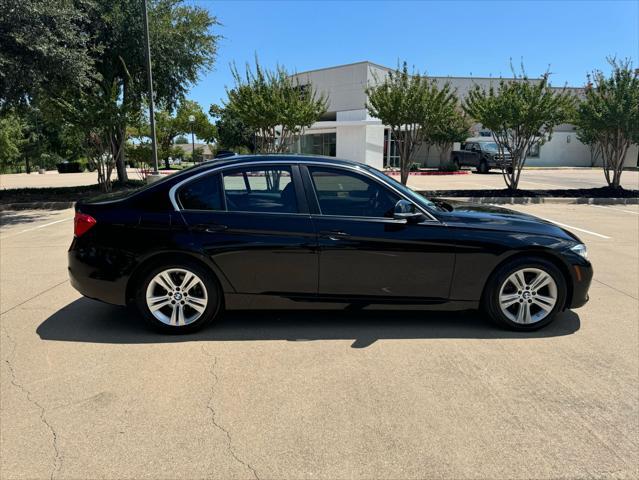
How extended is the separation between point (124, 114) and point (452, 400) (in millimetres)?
14875

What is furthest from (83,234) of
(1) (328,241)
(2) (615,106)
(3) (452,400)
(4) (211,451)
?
(2) (615,106)

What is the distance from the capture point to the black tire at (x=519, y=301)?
14.1 feet

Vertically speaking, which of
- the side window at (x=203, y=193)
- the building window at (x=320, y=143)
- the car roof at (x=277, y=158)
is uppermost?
the building window at (x=320, y=143)

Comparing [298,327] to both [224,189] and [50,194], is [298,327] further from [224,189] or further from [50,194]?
[50,194]

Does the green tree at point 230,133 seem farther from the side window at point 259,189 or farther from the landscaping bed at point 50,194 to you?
the side window at point 259,189

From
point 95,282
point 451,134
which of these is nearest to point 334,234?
point 95,282

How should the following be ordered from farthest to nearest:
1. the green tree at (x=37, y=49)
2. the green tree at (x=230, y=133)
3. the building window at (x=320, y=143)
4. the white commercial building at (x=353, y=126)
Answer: the green tree at (x=230, y=133) < the building window at (x=320, y=143) < the white commercial building at (x=353, y=126) < the green tree at (x=37, y=49)

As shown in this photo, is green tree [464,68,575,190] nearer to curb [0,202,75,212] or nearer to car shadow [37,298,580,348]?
car shadow [37,298,580,348]

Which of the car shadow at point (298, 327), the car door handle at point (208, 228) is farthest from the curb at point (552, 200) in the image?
the car door handle at point (208, 228)

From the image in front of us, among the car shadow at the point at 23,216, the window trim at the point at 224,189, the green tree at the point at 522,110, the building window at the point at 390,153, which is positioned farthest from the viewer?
the building window at the point at 390,153

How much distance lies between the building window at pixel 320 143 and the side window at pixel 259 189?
38.5 meters

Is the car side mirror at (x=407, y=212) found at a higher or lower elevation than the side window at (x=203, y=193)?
lower

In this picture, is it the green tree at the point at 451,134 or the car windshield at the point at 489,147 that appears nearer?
the car windshield at the point at 489,147

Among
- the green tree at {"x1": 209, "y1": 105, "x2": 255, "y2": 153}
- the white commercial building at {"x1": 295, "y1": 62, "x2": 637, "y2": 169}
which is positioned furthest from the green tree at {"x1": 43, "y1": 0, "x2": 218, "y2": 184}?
the green tree at {"x1": 209, "y1": 105, "x2": 255, "y2": 153}
